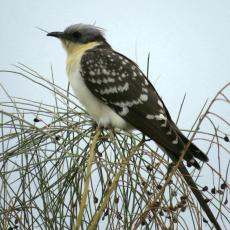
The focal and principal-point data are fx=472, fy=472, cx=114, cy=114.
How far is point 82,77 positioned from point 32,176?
1.04 metres

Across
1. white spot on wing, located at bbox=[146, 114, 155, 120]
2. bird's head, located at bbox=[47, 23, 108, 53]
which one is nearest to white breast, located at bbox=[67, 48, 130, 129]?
white spot on wing, located at bbox=[146, 114, 155, 120]

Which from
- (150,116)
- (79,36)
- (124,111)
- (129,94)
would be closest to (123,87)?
→ (129,94)

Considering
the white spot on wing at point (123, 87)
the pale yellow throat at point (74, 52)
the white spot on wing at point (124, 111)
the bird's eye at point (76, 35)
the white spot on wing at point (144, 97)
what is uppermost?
the bird's eye at point (76, 35)

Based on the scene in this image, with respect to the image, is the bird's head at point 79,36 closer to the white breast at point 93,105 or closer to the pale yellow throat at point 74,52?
the pale yellow throat at point 74,52

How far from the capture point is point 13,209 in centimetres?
214

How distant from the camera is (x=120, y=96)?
3.11 metres

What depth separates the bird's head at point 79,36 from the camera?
3.66m

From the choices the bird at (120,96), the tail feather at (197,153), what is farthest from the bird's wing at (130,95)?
the tail feather at (197,153)

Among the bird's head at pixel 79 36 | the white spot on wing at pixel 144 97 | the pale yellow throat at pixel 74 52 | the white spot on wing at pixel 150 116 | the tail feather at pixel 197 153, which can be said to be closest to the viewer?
the tail feather at pixel 197 153

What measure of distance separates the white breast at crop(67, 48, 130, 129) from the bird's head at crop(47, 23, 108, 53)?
1.22 feet

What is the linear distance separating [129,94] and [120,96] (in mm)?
62

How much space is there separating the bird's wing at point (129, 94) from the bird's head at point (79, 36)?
0.29 m

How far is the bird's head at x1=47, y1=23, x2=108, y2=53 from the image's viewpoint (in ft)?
12.0

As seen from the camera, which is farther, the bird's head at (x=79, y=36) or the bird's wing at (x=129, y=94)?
the bird's head at (x=79, y=36)
